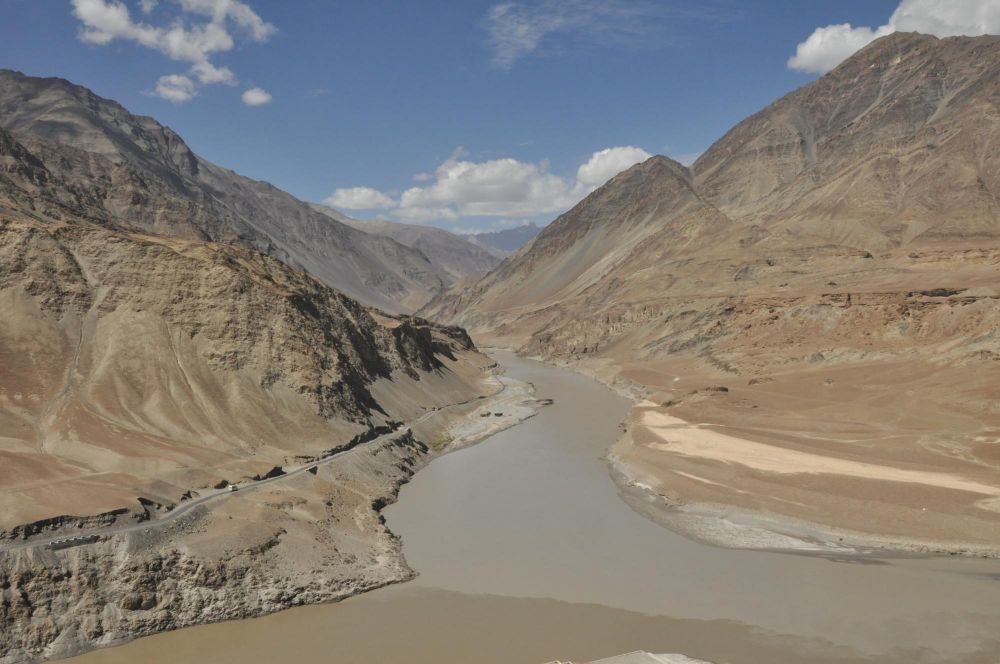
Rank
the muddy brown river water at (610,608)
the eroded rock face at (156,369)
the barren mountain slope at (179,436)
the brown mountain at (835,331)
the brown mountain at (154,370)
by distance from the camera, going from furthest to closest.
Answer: the brown mountain at (835,331)
the eroded rock face at (156,369)
the brown mountain at (154,370)
the barren mountain slope at (179,436)
the muddy brown river water at (610,608)

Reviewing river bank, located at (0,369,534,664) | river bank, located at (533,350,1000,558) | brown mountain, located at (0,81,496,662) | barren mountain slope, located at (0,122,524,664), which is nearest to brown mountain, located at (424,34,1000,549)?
river bank, located at (533,350,1000,558)

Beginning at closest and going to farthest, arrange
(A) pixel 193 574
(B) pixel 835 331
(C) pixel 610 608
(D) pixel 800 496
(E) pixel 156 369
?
(C) pixel 610 608
(A) pixel 193 574
(D) pixel 800 496
(E) pixel 156 369
(B) pixel 835 331

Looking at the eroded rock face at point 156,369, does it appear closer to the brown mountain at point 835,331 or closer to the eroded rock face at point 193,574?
the eroded rock face at point 193,574

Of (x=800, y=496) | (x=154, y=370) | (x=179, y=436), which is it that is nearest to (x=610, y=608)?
(x=800, y=496)

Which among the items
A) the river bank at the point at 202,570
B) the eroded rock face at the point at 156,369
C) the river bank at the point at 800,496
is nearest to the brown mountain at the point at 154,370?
the eroded rock face at the point at 156,369

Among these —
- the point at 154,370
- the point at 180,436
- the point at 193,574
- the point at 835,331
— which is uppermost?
the point at 154,370

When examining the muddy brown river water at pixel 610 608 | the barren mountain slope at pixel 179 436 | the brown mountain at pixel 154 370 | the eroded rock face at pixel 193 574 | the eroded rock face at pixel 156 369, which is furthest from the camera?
the eroded rock face at pixel 156 369

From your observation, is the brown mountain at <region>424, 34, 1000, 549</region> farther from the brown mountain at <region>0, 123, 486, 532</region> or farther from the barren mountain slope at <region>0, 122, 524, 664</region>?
the brown mountain at <region>0, 123, 486, 532</region>

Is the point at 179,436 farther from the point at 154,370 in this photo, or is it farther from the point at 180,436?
the point at 154,370
